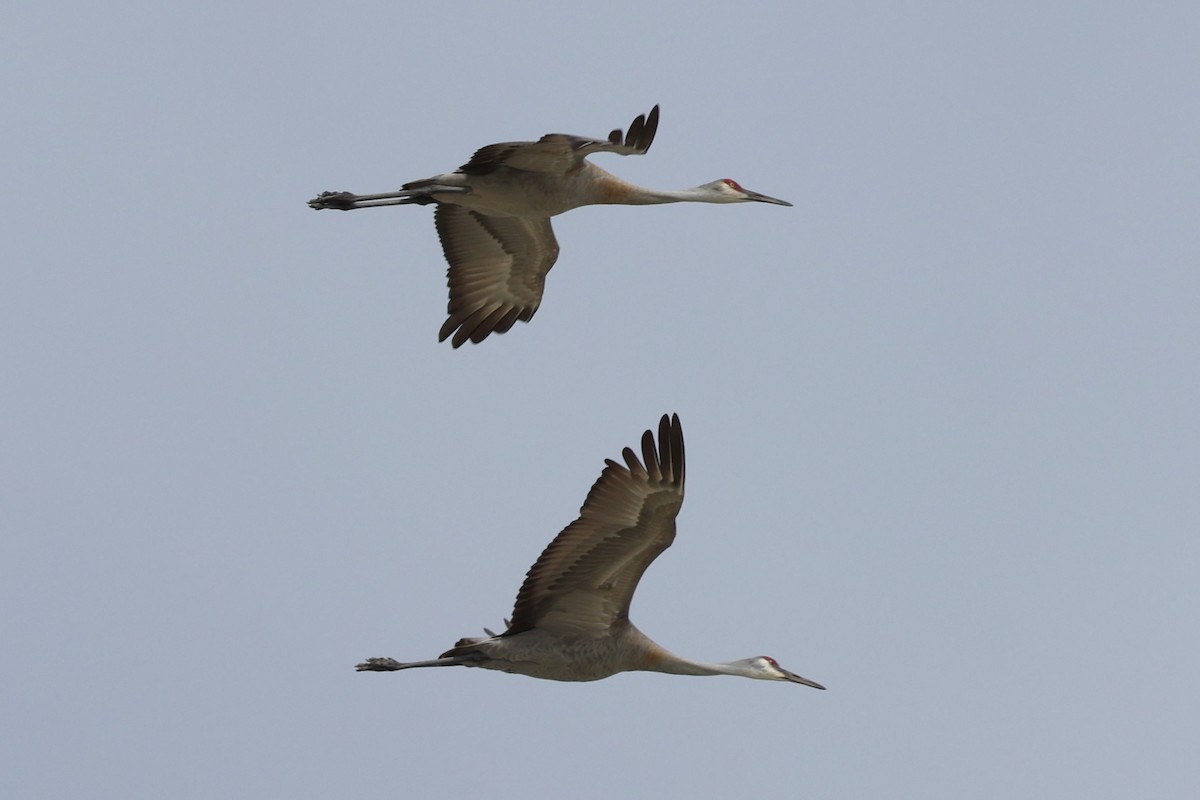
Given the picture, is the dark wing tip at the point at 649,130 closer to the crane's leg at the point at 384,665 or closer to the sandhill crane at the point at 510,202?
the sandhill crane at the point at 510,202

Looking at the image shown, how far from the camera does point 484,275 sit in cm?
1694

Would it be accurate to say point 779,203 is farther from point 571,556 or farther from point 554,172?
point 571,556

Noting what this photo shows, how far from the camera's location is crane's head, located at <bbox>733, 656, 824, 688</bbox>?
1397 cm

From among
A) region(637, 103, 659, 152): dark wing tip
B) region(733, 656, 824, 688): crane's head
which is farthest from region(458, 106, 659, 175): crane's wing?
region(733, 656, 824, 688): crane's head

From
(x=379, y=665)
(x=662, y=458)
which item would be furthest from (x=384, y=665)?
(x=662, y=458)

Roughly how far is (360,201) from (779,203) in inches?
129

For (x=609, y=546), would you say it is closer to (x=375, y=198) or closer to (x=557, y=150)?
(x=557, y=150)

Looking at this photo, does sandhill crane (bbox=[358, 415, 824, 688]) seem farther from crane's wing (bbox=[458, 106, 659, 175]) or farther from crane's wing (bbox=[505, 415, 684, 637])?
crane's wing (bbox=[458, 106, 659, 175])

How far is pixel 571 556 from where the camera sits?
13.2 m

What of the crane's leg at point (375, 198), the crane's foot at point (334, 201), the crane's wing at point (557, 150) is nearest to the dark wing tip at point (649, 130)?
the crane's wing at point (557, 150)

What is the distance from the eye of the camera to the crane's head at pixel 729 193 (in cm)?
1602

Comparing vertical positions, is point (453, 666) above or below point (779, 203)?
below

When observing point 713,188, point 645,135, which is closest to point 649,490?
point 645,135

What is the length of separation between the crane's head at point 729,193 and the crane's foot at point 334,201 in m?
2.72
